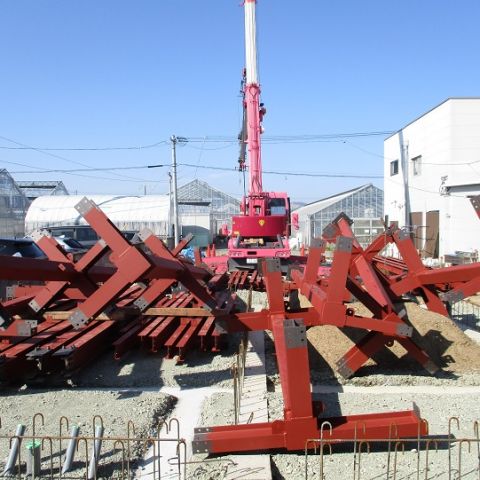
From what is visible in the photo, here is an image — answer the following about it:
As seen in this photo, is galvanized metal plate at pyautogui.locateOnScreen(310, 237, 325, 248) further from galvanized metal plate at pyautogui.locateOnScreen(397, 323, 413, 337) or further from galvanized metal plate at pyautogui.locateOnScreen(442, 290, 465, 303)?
galvanized metal plate at pyautogui.locateOnScreen(442, 290, 465, 303)

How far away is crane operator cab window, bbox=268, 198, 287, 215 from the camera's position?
1655 centimetres

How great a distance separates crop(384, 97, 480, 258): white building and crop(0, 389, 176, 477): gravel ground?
17.0 metres

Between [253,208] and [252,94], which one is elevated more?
[252,94]

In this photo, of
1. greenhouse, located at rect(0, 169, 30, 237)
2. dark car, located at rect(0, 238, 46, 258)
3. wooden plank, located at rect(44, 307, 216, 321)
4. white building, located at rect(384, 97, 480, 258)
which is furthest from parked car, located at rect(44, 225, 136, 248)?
wooden plank, located at rect(44, 307, 216, 321)

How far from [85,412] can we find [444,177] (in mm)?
19239

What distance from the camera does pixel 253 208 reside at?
48.6 feet

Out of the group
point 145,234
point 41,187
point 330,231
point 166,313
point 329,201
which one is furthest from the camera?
point 41,187

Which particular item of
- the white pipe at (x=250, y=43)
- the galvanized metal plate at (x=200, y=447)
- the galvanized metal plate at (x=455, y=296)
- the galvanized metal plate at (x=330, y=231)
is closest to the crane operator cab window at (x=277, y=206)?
the white pipe at (x=250, y=43)

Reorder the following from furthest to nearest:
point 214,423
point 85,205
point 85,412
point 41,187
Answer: point 41,187 < point 85,412 < point 214,423 < point 85,205

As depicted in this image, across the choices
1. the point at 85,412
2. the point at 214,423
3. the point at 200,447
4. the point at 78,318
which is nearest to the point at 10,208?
the point at 85,412

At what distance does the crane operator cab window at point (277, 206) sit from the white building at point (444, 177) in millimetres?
7992

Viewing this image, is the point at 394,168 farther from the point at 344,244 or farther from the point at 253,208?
the point at 344,244

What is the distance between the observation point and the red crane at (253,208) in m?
13.1

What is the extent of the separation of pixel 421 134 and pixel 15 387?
2180cm
